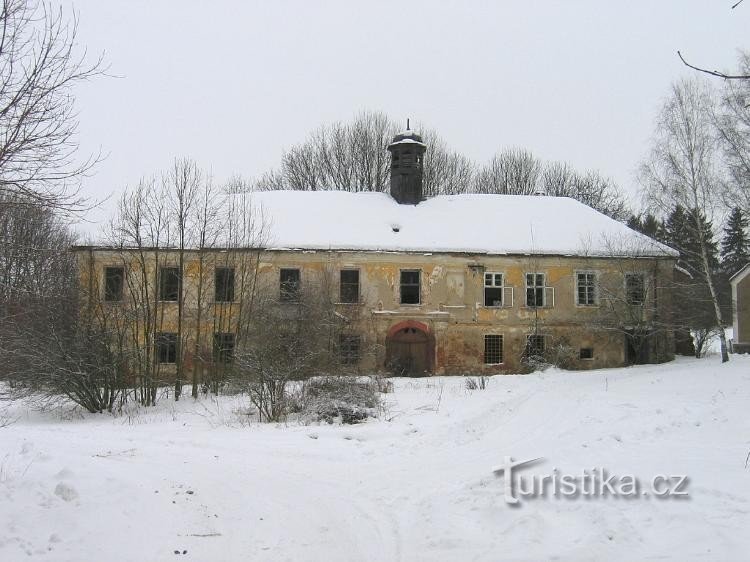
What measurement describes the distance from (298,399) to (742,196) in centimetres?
1614

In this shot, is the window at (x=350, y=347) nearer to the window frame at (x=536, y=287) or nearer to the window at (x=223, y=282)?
the window at (x=223, y=282)

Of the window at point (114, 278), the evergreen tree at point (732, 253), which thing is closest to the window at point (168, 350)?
the window at point (114, 278)

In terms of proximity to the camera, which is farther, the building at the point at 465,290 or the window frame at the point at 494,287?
the window frame at the point at 494,287

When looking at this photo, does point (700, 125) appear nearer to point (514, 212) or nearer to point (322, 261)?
point (514, 212)

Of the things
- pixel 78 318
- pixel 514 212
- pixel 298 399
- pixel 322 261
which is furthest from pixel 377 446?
pixel 514 212

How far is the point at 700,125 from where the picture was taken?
22.5 meters

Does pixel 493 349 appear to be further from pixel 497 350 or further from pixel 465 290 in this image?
pixel 465 290

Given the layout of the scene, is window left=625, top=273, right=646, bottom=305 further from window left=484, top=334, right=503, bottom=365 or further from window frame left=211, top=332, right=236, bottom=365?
window frame left=211, top=332, right=236, bottom=365

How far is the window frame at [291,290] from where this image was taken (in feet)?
83.1

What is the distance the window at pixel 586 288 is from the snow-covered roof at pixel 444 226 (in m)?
1.02

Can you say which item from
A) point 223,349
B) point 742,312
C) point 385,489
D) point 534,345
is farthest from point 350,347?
point 742,312

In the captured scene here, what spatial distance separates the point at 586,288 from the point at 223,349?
16.1 metres

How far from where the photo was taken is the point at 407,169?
102 ft

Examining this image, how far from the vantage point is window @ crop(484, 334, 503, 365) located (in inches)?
1056
